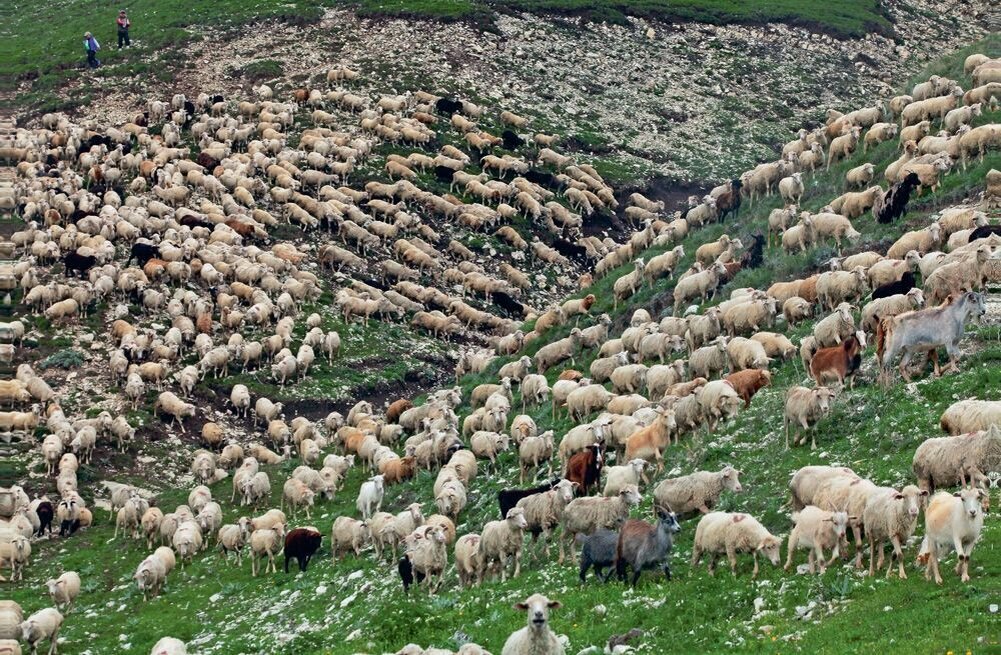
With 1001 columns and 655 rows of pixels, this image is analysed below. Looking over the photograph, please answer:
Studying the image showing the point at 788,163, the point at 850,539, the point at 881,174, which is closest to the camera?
the point at 850,539

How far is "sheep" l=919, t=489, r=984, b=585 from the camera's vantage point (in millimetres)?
14359

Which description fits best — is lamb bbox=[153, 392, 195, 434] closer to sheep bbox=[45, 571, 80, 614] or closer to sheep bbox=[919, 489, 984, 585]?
sheep bbox=[45, 571, 80, 614]

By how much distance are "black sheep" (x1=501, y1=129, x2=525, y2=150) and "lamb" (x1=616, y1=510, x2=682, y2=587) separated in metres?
40.0

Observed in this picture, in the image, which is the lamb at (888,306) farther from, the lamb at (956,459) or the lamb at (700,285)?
the lamb at (700,285)

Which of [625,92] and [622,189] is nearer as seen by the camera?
[622,189]

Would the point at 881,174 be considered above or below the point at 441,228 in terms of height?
above

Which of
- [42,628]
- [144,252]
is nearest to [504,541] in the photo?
[42,628]

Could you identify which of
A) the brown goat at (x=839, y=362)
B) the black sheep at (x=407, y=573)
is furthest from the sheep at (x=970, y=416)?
the black sheep at (x=407, y=573)

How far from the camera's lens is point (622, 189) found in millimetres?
55500

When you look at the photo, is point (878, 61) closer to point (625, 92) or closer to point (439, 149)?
point (625, 92)

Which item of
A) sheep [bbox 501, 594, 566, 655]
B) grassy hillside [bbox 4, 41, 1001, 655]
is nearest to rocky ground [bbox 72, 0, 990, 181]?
grassy hillside [bbox 4, 41, 1001, 655]

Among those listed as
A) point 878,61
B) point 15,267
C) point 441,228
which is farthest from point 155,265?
point 878,61

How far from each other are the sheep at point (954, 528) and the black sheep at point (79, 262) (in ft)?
107

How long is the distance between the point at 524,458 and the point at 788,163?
17.1 m
